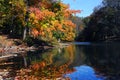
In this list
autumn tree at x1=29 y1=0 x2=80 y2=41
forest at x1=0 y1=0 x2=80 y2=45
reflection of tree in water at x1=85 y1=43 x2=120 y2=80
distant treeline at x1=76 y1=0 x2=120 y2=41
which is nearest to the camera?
reflection of tree in water at x1=85 y1=43 x2=120 y2=80

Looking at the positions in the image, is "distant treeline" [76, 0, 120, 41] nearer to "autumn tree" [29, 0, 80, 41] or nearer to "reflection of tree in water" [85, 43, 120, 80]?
"autumn tree" [29, 0, 80, 41]

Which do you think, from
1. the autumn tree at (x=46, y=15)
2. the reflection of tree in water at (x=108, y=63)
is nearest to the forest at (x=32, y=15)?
the autumn tree at (x=46, y=15)

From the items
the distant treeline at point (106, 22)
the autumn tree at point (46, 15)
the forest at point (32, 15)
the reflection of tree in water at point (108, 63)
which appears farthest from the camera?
the distant treeline at point (106, 22)

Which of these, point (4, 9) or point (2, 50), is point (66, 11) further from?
point (2, 50)

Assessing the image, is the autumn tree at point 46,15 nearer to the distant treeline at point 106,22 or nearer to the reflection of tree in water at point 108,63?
the reflection of tree in water at point 108,63

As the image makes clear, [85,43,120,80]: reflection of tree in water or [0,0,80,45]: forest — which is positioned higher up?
[0,0,80,45]: forest

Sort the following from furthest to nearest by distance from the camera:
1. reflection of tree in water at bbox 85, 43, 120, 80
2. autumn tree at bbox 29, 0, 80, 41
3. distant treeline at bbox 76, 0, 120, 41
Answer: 1. distant treeline at bbox 76, 0, 120, 41
2. autumn tree at bbox 29, 0, 80, 41
3. reflection of tree in water at bbox 85, 43, 120, 80

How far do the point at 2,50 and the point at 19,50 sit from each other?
4153mm

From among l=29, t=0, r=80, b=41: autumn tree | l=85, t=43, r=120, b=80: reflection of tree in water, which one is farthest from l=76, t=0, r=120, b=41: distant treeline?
l=85, t=43, r=120, b=80: reflection of tree in water

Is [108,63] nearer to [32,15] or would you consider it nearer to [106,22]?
[32,15]

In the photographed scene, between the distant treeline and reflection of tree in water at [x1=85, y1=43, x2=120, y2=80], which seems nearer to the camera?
reflection of tree in water at [x1=85, y1=43, x2=120, y2=80]

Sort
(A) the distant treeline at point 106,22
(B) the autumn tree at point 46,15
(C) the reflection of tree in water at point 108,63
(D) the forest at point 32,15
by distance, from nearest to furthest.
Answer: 1. (C) the reflection of tree in water at point 108,63
2. (D) the forest at point 32,15
3. (B) the autumn tree at point 46,15
4. (A) the distant treeline at point 106,22

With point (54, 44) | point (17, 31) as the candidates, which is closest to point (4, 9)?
point (17, 31)

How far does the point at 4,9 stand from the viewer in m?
Result: 45.4
